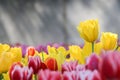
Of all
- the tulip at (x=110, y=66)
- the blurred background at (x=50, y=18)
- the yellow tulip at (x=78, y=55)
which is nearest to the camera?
the tulip at (x=110, y=66)

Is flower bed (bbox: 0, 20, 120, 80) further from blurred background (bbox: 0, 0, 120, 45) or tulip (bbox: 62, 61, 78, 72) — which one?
blurred background (bbox: 0, 0, 120, 45)

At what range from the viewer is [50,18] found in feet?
25.5

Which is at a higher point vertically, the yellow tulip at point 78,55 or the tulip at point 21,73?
the yellow tulip at point 78,55

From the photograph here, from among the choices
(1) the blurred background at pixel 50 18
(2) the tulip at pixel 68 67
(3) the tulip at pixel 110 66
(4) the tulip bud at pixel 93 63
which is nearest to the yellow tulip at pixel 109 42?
(2) the tulip at pixel 68 67

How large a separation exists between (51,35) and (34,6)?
1.86ft

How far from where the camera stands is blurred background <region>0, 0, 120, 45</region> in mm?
7316

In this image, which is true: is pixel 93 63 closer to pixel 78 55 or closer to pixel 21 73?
pixel 21 73

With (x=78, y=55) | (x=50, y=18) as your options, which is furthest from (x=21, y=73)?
(x=50, y=18)

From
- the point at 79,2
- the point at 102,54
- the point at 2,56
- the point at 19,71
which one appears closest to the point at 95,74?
the point at 102,54

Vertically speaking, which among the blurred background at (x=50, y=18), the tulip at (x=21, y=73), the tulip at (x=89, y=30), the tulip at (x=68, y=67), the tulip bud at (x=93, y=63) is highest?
the blurred background at (x=50, y=18)

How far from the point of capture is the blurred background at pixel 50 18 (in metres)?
7.32

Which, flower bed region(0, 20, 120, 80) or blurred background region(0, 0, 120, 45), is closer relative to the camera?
flower bed region(0, 20, 120, 80)

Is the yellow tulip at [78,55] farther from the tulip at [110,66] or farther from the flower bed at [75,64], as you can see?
the tulip at [110,66]

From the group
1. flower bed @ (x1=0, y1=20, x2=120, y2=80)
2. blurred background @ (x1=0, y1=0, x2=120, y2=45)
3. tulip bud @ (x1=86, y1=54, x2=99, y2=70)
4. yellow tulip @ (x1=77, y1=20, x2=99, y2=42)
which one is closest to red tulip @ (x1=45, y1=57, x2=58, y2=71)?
flower bed @ (x1=0, y1=20, x2=120, y2=80)
